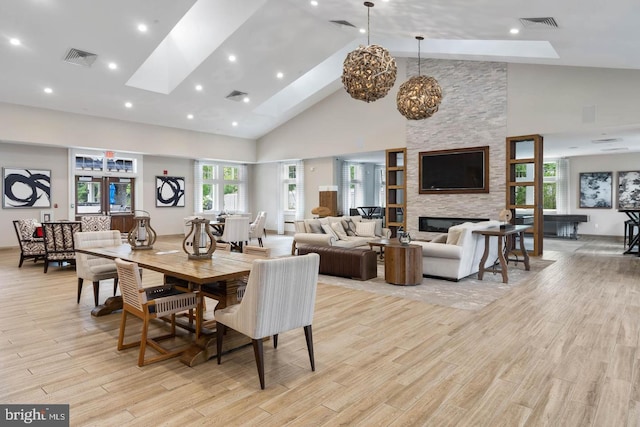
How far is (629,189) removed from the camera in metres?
→ 12.0

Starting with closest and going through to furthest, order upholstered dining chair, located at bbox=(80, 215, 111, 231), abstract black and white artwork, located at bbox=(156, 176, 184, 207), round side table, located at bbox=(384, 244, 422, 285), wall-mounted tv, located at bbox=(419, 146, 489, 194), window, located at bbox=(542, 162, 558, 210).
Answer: round side table, located at bbox=(384, 244, 422, 285) < upholstered dining chair, located at bbox=(80, 215, 111, 231) < wall-mounted tv, located at bbox=(419, 146, 489, 194) < abstract black and white artwork, located at bbox=(156, 176, 184, 207) < window, located at bbox=(542, 162, 558, 210)

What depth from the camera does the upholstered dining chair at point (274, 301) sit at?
8.54 ft

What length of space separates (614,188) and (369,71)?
38.6 ft

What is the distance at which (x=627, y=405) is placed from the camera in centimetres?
248

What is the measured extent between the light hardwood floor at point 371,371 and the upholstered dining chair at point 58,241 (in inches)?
104

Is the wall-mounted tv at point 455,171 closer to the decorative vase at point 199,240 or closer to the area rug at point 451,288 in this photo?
the area rug at point 451,288

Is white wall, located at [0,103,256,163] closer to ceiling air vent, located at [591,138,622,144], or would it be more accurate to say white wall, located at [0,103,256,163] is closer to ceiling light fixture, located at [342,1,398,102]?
ceiling light fixture, located at [342,1,398,102]

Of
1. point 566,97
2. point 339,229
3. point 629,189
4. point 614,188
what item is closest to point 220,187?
point 339,229

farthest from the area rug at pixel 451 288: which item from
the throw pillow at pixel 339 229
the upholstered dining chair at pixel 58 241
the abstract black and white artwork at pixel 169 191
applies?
the abstract black and white artwork at pixel 169 191

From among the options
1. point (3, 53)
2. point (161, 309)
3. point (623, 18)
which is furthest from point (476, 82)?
point (3, 53)

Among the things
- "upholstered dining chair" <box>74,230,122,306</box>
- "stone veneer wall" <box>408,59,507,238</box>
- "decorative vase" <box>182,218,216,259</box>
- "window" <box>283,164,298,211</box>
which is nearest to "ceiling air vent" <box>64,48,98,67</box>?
"upholstered dining chair" <box>74,230,122,306</box>

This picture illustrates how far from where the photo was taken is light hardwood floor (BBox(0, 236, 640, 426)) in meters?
2.39

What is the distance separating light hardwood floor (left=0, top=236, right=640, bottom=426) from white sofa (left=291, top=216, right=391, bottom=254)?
2.74 metres
